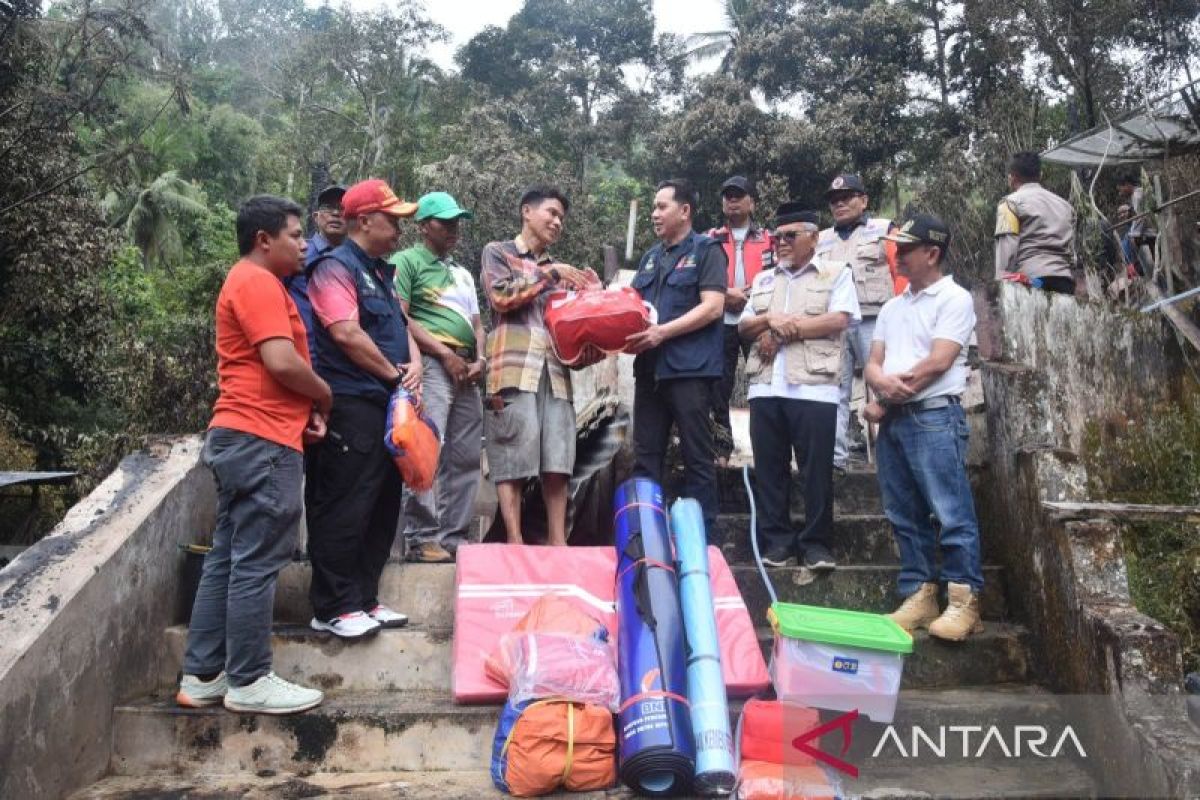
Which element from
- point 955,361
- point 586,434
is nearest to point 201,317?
point 586,434

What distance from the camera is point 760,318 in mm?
4781

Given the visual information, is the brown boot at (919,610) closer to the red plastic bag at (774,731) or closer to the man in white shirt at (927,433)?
the man in white shirt at (927,433)

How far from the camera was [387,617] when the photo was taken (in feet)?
12.9

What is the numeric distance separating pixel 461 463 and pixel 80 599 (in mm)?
1800

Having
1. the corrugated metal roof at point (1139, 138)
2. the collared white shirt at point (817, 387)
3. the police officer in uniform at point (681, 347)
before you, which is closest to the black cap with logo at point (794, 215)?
the collared white shirt at point (817, 387)

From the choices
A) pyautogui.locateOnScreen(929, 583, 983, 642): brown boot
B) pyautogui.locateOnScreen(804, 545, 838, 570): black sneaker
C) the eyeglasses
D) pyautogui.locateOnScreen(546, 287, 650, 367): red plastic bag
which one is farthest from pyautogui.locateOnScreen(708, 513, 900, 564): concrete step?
the eyeglasses

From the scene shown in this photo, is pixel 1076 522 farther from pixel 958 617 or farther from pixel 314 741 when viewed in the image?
pixel 314 741

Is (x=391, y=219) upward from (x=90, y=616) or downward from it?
upward

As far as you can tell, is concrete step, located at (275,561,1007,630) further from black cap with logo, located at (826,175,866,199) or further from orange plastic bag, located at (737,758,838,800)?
black cap with logo, located at (826,175,866,199)

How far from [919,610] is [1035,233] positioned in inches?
125

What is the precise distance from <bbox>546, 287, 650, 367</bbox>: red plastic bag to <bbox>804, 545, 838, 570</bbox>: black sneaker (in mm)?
1303

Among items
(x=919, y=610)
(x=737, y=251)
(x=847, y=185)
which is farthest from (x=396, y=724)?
(x=847, y=185)

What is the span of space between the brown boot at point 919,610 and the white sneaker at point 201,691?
106 inches

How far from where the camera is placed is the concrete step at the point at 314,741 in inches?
134
